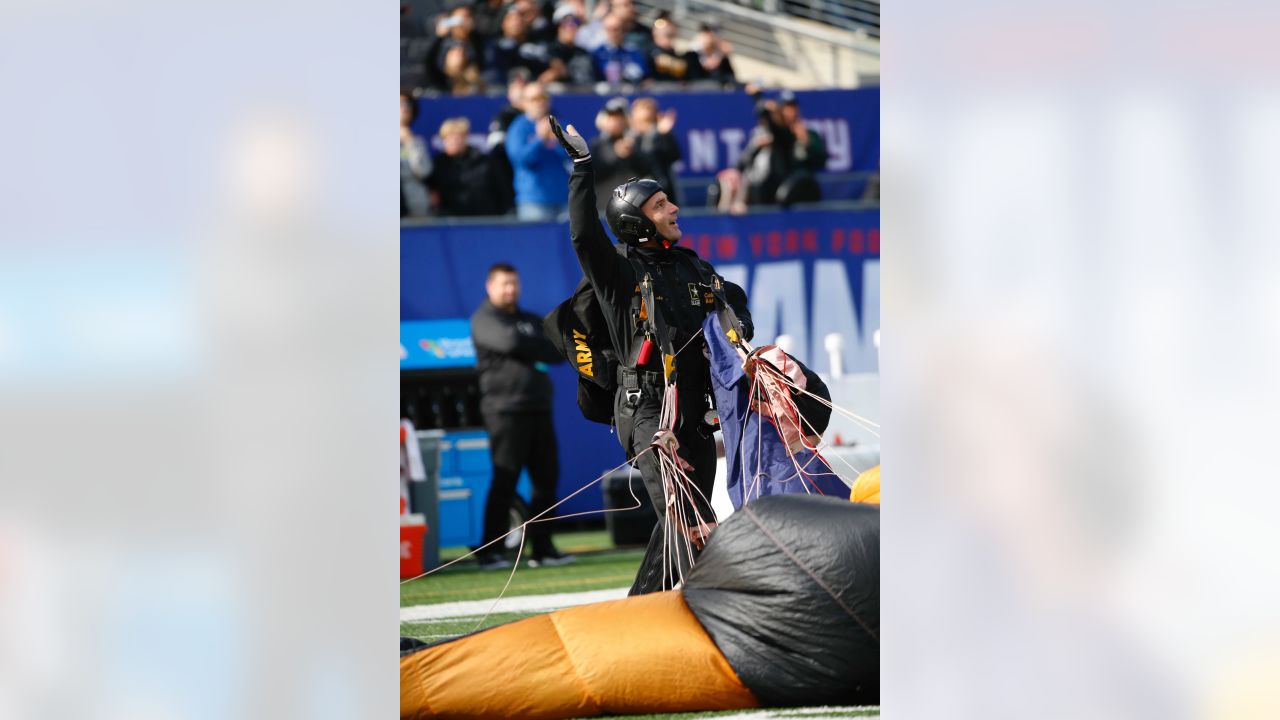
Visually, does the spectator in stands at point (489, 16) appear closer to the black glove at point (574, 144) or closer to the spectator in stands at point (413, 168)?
the spectator in stands at point (413, 168)

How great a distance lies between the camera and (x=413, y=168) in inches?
538

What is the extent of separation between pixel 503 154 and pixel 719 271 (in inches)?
75.7

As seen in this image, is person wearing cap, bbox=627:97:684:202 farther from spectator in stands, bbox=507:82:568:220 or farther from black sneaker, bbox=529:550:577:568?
black sneaker, bbox=529:550:577:568

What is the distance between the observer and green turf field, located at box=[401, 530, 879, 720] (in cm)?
864

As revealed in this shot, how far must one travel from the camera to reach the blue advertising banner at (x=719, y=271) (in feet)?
43.5

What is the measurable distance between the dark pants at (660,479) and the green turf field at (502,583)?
65 cm

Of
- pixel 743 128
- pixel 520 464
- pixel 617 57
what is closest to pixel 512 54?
pixel 617 57

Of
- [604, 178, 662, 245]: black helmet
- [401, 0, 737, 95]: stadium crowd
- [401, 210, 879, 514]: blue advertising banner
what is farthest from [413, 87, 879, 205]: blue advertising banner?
[604, 178, 662, 245]: black helmet
